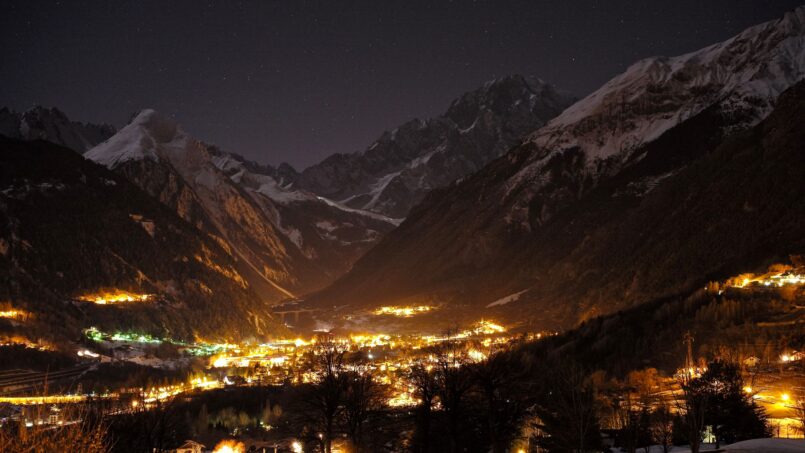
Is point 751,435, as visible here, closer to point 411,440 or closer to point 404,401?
point 411,440

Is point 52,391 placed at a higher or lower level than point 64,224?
lower

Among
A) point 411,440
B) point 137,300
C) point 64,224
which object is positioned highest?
point 64,224

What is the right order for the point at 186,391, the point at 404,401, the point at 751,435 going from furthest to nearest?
the point at 186,391
the point at 404,401
the point at 751,435

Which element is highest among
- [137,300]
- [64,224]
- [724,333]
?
[64,224]

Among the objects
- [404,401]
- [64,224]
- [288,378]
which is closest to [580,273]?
[288,378]

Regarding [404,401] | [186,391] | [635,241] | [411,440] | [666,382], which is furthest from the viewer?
[635,241]

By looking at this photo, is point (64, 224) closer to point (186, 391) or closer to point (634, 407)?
point (186, 391)

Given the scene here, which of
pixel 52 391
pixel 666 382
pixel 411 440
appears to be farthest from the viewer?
pixel 52 391

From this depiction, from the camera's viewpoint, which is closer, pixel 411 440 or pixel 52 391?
pixel 411 440

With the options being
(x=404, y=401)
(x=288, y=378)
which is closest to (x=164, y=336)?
(x=288, y=378)
